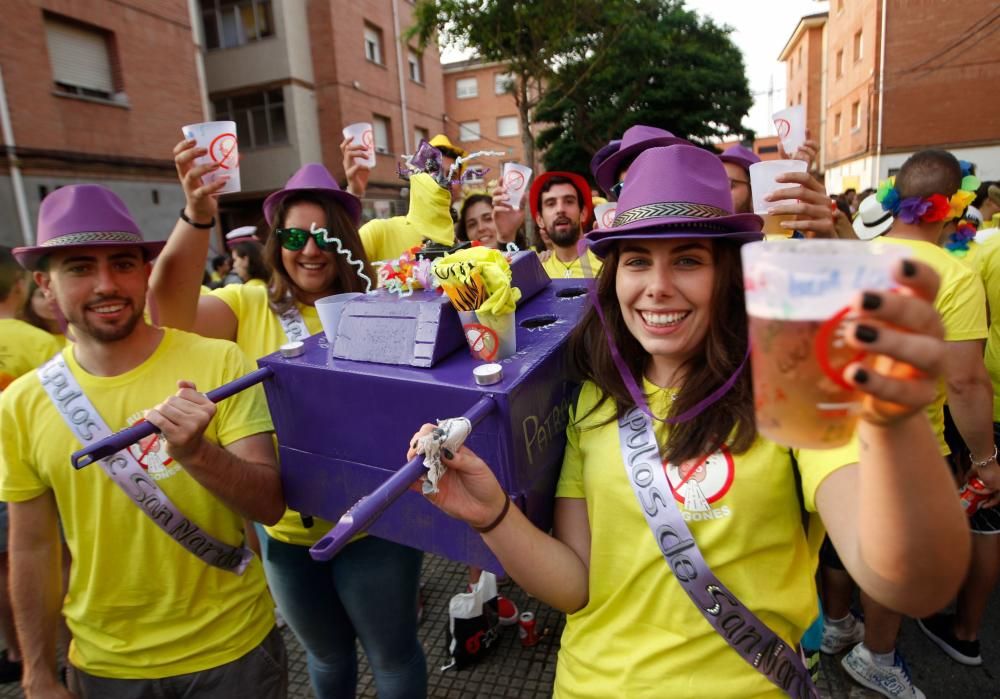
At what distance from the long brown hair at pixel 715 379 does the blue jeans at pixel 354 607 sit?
111cm

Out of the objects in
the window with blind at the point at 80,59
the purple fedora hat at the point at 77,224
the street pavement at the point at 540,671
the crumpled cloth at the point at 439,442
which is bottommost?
the street pavement at the point at 540,671

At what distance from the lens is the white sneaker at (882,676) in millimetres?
2748

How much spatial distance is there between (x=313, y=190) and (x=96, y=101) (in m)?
12.6

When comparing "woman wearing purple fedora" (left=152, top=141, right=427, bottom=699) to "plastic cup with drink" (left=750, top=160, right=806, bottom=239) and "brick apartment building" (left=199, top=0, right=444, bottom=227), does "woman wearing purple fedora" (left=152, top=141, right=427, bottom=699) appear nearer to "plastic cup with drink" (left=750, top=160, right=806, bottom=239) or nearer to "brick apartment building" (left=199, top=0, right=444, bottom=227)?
"plastic cup with drink" (left=750, top=160, right=806, bottom=239)

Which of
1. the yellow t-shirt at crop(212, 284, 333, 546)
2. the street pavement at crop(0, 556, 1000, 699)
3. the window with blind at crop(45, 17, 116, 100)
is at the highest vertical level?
the window with blind at crop(45, 17, 116, 100)

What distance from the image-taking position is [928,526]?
882mm

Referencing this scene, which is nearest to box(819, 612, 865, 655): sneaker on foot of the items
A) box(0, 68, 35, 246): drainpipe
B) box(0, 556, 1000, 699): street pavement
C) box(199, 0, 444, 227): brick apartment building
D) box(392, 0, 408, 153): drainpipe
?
box(0, 556, 1000, 699): street pavement

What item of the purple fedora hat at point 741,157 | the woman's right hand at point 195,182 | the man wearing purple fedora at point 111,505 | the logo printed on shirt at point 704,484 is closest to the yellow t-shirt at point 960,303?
the purple fedora hat at point 741,157

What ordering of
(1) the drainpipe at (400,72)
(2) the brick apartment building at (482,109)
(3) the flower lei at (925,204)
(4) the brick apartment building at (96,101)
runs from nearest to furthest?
(3) the flower lei at (925,204) < (4) the brick apartment building at (96,101) < (1) the drainpipe at (400,72) < (2) the brick apartment building at (482,109)

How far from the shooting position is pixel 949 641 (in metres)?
3.07

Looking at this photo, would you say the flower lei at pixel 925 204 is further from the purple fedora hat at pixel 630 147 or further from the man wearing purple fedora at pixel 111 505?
the man wearing purple fedora at pixel 111 505

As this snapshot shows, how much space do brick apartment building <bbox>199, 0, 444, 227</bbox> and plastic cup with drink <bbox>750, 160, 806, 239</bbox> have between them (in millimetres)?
15968

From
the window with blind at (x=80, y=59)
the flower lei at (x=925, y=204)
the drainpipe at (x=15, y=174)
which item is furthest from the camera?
the window with blind at (x=80, y=59)

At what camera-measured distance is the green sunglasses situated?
→ 241 centimetres
